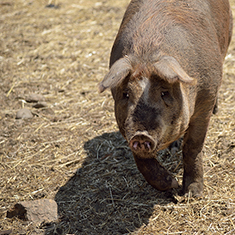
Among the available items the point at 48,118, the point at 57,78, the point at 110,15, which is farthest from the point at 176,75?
the point at 110,15

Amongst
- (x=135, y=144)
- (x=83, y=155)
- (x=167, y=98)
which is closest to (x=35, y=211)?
(x=83, y=155)

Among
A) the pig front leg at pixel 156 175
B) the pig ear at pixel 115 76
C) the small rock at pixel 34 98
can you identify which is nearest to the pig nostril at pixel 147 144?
the pig ear at pixel 115 76

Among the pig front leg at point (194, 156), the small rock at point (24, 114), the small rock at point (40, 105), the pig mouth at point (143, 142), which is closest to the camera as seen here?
the pig mouth at point (143, 142)

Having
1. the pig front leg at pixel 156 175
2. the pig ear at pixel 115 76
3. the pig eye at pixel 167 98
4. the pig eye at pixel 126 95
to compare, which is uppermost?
the pig ear at pixel 115 76

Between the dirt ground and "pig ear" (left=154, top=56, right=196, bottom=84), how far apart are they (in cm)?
154

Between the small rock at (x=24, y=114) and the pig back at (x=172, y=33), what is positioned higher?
the pig back at (x=172, y=33)

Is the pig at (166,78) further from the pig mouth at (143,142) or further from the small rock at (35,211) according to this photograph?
the small rock at (35,211)

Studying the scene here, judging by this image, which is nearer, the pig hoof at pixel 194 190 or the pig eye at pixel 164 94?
the pig eye at pixel 164 94

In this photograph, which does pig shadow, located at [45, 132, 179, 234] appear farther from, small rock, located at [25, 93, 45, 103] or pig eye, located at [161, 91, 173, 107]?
small rock, located at [25, 93, 45, 103]

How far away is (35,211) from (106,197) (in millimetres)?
795

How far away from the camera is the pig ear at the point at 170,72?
9.81 ft

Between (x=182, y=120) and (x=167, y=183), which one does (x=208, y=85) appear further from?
(x=167, y=183)

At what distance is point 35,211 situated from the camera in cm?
398

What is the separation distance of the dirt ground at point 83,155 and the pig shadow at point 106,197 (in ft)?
0.04
